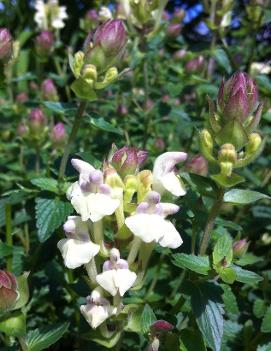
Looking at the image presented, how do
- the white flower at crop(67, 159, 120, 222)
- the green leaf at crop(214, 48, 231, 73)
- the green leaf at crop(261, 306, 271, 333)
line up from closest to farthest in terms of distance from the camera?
the white flower at crop(67, 159, 120, 222) → the green leaf at crop(261, 306, 271, 333) → the green leaf at crop(214, 48, 231, 73)

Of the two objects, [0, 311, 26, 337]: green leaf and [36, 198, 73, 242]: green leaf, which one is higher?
[36, 198, 73, 242]: green leaf

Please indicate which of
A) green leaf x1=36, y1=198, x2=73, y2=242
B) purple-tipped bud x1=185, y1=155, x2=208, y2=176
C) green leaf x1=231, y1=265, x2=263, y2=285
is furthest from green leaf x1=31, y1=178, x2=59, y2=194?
green leaf x1=231, y1=265, x2=263, y2=285

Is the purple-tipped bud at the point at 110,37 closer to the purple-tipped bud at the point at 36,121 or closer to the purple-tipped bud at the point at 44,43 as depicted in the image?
the purple-tipped bud at the point at 36,121

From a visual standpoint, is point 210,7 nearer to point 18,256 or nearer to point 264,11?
point 264,11

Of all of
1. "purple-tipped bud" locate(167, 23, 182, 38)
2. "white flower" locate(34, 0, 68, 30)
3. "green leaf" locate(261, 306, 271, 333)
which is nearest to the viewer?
"green leaf" locate(261, 306, 271, 333)

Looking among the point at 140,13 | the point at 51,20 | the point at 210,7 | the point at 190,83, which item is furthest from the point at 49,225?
the point at 51,20

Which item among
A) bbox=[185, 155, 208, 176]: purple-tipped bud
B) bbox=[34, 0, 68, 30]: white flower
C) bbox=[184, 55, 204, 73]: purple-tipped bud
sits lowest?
bbox=[185, 155, 208, 176]: purple-tipped bud

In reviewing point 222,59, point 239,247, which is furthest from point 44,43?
point 239,247

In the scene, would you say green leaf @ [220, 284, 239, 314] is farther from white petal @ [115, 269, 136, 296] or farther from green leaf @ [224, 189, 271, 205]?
white petal @ [115, 269, 136, 296]
